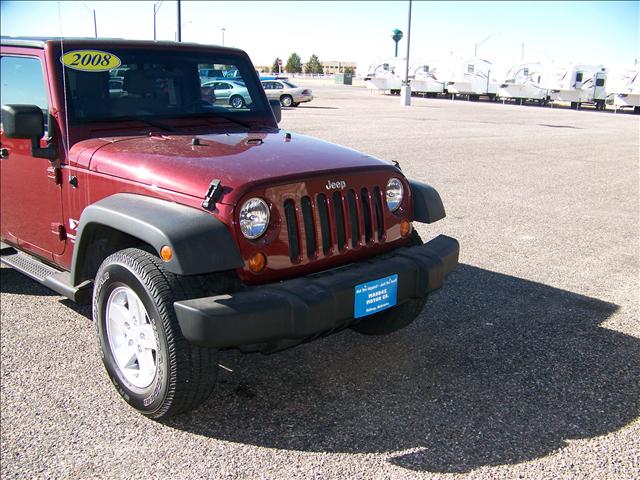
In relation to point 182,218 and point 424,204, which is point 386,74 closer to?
point 424,204

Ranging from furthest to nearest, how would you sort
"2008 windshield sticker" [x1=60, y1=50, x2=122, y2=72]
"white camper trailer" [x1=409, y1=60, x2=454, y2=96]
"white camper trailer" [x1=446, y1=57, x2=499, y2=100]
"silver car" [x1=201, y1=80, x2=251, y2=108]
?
"white camper trailer" [x1=409, y1=60, x2=454, y2=96] < "white camper trailer" [x1=446, y1=57, x2=499, y2=100] < "silver car" [x1=201, y1=80, x2=251, y2=108] < "2008 windshield sticker" [x1=60, y1=50, x2=122, y2=72]

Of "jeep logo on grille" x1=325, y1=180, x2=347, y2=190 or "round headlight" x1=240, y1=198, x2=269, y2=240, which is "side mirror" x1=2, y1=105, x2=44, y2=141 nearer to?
"round headlight" x1=240, y1=198, x2=269, y2=240

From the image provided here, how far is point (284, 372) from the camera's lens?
12.4ft

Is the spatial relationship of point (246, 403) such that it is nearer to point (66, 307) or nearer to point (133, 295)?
point (133, 295)

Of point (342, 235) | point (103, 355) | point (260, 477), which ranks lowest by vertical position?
point (260, 477)

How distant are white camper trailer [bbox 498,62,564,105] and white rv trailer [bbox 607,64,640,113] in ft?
14.8

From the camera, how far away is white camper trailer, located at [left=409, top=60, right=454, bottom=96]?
44844 millimetres

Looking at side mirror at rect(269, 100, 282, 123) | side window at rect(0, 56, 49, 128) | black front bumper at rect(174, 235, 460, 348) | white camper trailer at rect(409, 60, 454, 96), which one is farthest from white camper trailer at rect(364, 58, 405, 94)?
black front bumper at rect(174, 235, 460, 348)

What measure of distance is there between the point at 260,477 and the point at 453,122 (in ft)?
70.3

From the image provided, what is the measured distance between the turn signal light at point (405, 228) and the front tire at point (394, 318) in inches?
3.2

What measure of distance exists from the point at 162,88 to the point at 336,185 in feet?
5.52

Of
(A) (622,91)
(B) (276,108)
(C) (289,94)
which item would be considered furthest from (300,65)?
(B) (276,108)

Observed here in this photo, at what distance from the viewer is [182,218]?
2957mm

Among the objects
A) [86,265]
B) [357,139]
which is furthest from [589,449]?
[357,139]
